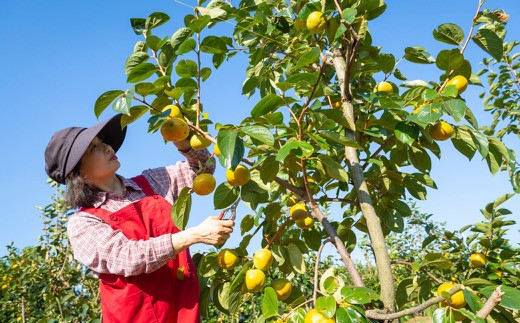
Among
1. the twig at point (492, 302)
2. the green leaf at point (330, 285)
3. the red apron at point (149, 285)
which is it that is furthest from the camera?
the red apron at point (149, 285)

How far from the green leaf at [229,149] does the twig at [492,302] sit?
2.26 ft

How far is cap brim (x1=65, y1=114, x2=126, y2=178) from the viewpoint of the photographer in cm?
187

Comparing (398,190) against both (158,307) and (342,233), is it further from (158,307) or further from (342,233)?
(158,307)

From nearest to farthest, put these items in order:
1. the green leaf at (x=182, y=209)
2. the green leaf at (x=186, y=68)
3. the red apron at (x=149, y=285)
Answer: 1. the green leaf at (x=186, y=68)
2. the green leaf at (x=182, y=209)
3. the red apron at (x=149, y=285)

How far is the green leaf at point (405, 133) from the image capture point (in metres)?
1.38

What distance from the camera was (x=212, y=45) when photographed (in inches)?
55.2

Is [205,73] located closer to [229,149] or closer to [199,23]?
[199,23]

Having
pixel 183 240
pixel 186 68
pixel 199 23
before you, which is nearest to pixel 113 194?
pixel 183 240

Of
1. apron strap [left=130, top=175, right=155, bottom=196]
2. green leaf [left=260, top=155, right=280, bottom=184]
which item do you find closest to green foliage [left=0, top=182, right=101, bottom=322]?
apron strap [left=130, top=175, right=155, bottom=196]

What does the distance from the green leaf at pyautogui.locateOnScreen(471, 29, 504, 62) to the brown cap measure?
1.35m

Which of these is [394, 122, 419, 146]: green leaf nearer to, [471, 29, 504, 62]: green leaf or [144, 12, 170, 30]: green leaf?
[471, 29, 504, 62]: green leaf

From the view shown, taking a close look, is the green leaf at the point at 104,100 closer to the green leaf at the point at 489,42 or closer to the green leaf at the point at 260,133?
the green leaf at the point at 260,133

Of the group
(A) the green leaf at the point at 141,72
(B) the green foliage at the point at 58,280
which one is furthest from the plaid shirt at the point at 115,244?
(B) the green foliage at the point at 58,280

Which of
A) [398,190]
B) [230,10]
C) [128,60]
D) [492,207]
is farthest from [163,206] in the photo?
[492,207]
